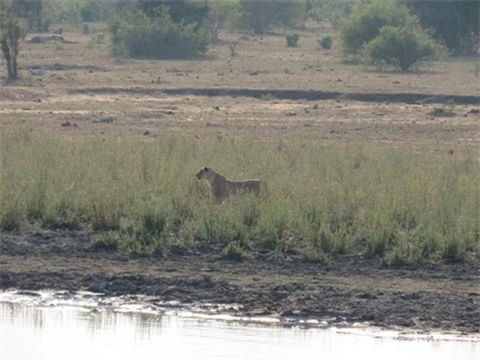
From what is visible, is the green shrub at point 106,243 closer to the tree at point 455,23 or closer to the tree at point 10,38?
the tree at point 10,38

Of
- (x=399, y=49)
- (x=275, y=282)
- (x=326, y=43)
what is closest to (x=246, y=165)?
(x=275, y=282)

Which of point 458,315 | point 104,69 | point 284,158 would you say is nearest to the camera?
point 458,315

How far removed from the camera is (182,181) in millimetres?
12680

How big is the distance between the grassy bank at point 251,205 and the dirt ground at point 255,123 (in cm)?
24

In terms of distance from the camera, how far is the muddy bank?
916 cm

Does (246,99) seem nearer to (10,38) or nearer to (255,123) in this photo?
(255,123)

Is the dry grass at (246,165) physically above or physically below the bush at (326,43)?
below

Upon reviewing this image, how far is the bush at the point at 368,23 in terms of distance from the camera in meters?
38.2

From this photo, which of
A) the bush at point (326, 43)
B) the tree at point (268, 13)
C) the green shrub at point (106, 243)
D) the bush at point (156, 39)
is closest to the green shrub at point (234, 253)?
the green shrub at point (106, 243)

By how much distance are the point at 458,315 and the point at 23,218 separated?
4.71 meters

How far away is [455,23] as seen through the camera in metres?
42.5

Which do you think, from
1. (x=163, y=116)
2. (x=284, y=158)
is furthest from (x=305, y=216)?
(x=163, y=116)

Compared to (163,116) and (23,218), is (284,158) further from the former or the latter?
(163,116)

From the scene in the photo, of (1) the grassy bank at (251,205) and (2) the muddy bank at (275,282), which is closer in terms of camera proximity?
(2) the muddy bank at (275,282)
